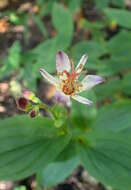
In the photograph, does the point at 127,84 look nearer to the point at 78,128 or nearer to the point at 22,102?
the point at 78,128

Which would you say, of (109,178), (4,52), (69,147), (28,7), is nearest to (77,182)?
(69,147)

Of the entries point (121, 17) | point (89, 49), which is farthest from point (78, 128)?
point (121, 17)

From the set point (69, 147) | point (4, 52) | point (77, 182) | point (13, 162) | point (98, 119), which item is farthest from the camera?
point (4, 52)

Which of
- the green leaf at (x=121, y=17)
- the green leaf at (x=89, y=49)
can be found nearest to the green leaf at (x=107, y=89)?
the green leaf at (x=89, y=49)

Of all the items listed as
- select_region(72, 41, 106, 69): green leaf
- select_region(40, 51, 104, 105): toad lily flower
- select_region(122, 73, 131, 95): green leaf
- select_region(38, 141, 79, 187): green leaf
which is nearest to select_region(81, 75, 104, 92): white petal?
→ select_region(40, 51, 104, 105): toad lily flower

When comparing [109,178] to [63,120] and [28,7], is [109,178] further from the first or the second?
[28,7]

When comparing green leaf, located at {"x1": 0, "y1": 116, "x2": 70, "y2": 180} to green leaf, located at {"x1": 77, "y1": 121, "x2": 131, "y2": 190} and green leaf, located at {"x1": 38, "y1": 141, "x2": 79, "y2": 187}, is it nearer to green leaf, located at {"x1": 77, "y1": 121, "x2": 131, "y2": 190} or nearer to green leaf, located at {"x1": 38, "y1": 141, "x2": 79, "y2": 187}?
green leaf, located at {"x1": 77, "y1": 121, "x2": 131, "y2": 190}

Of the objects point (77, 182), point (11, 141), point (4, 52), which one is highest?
point (11, 141)
